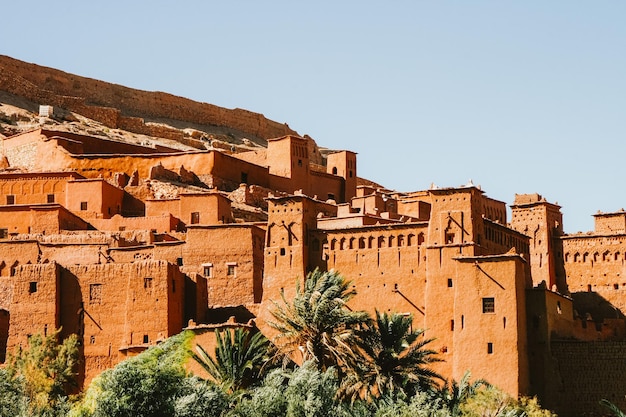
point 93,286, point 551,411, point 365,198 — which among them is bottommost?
point 551,411

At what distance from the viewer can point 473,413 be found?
41.6 meters

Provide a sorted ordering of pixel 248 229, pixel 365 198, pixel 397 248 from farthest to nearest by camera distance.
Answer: pixel 365 198
pixel 248 229
pixel 397 248

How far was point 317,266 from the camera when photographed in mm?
49969

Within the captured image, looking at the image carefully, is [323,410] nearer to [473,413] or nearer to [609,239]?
[473,413]

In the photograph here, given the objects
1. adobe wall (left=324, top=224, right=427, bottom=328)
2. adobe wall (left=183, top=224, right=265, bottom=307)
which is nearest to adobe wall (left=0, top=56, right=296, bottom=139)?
adobe wall (left=183, top=224, right=265, bottom=307)

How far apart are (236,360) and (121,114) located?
4141 cm

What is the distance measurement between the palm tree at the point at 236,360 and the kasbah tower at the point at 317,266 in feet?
3.69

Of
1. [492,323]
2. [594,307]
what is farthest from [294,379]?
[594,307]

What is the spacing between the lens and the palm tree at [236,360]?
44531 mm

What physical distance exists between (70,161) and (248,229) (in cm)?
1509

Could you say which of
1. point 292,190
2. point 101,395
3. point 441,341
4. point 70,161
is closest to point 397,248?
point 441,341

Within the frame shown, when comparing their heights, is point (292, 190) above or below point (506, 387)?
above

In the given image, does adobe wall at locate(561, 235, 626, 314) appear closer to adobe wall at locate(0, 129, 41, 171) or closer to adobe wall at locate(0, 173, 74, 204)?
adobe wall at locate(0, 173, 74, 204)

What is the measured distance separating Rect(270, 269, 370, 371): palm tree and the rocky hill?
31.1 meters
